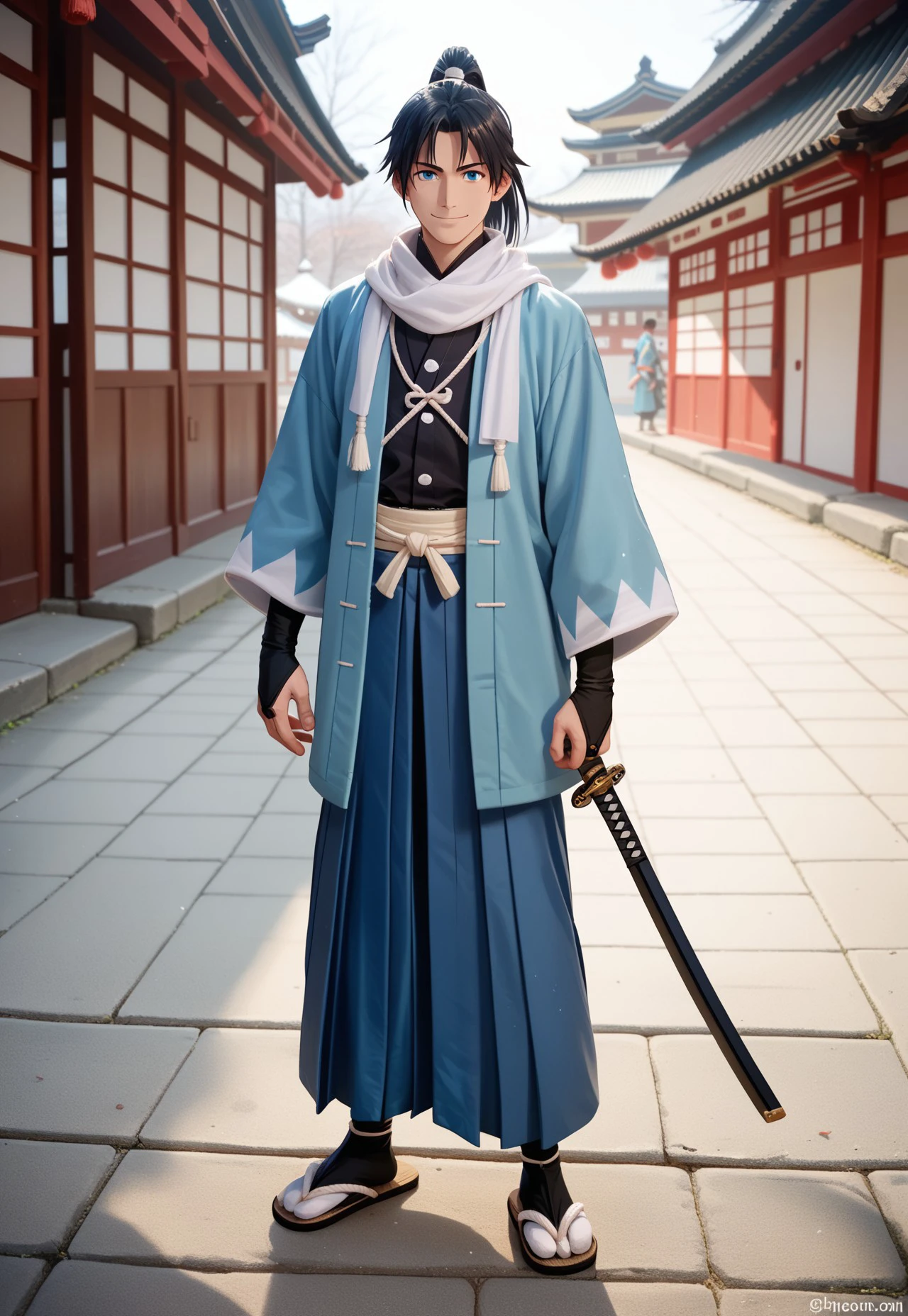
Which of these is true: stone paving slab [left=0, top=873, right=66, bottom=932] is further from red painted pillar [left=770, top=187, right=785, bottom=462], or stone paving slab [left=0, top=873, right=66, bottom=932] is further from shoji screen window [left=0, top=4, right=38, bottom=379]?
red painted pillar [left=770, top=187, right=785, bottom=462]

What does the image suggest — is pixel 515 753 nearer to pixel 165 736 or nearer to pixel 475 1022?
pixel 475 1022

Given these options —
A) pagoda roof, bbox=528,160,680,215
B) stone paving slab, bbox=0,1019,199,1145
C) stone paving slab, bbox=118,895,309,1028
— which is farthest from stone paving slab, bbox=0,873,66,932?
pagoda roof, bbox=528,160,680,215

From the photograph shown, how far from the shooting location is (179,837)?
3750 millimetres

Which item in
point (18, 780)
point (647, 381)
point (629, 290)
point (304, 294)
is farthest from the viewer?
point (304, 294)

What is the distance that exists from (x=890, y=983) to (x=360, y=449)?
175 cm

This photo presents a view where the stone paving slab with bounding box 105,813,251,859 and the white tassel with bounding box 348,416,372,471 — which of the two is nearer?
the white tassel with bounding box 348,416,372,471

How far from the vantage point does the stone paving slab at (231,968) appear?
2.67 metres

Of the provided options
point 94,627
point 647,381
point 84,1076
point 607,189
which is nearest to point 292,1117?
point 84,1076

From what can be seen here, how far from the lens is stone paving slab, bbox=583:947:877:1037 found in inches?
104

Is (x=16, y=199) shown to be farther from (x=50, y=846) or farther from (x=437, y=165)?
(x=437, y=165)

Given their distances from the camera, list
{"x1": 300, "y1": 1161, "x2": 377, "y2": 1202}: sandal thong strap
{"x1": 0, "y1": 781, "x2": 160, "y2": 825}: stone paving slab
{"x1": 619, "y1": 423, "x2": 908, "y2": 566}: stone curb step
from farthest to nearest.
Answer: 1. {"x1": 619, "y1": 423, "x2": 908, "y2": 566}: stone curb step
2. {"x1": 0, "y1": 781, "x2": 160, "y2": 825}: stone paving slab
3. {"x1": 300, "y1": 1161, "x2": 377, "y2": 1202}: sandal thong strap

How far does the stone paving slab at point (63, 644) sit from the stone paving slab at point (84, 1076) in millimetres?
2638

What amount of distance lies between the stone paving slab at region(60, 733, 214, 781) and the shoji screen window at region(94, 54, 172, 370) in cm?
271

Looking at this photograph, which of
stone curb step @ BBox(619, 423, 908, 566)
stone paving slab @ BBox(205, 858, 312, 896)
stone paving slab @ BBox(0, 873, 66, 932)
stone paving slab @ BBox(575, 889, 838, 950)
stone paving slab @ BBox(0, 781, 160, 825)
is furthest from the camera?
stone curb step @ BBox(619, 423, 908, 566)
